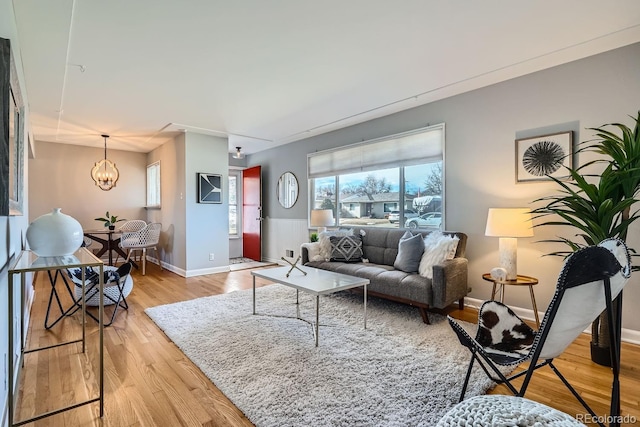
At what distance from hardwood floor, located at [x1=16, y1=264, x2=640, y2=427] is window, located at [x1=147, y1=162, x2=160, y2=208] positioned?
3.73 m

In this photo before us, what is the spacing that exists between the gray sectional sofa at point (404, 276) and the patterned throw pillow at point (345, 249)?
0.10 m

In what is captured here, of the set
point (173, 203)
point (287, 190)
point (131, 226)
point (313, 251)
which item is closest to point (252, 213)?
point (287, 190)

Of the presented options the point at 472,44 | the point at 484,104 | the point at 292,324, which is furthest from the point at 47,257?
the point at 484,104

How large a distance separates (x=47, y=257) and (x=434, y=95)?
12.9 ft

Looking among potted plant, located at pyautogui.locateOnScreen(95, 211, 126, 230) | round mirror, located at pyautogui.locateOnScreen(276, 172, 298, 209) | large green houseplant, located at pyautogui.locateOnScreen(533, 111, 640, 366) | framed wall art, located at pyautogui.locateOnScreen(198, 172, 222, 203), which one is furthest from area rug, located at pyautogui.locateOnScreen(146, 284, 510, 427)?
potted plant, located at pyautogui.locateOnScreen(95, 211, 126, 230)

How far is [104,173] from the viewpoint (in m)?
5.89

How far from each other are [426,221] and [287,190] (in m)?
3.11

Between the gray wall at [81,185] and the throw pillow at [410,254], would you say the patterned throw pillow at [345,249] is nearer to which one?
the throw pillow at [410,254]

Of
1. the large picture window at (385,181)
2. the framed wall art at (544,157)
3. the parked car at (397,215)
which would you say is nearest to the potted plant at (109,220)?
the large picture window at (385,181)

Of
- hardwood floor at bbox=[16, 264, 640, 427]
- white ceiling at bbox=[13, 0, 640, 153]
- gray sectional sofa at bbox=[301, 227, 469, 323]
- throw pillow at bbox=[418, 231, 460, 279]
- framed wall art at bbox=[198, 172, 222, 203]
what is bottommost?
hardwood floor at bbox=[16, 264, 640, 427]

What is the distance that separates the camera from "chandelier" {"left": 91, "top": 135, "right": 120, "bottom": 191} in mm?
5832

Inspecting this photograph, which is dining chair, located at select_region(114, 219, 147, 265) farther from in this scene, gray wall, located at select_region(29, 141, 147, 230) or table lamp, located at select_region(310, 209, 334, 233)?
table lamp, located at select_region(310, 209, 334, 233)

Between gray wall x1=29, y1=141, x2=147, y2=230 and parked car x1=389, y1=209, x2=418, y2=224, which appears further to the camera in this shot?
gray wall x1=29, y1=141, x2=147, y2=230

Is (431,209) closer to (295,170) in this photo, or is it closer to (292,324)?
(292,324)
